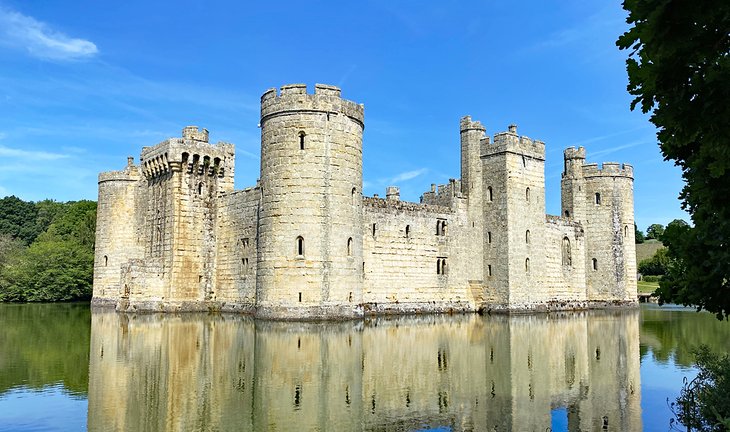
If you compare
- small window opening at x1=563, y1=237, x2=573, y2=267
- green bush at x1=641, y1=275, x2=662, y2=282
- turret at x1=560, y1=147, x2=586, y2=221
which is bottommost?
green bush at x1=641, y1=275, x2=662, y2=282

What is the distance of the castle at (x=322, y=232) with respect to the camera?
27.2 metres

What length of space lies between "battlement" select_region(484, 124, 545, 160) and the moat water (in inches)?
523

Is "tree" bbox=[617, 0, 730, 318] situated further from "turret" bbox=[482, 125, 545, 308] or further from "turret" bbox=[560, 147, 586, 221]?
"turret" bbox=[560, 147, 586, 221]

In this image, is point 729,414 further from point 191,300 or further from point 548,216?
point 548,216

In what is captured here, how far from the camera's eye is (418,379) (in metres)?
13.8

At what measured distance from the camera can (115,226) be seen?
40156 millimetres

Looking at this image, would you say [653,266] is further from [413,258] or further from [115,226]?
[115,226]

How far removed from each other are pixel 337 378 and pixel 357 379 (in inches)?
17.4

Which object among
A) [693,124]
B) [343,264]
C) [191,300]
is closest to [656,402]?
[693,124]

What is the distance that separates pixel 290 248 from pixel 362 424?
57.1 ft

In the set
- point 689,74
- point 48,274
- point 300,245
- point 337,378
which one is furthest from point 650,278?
point 689,74

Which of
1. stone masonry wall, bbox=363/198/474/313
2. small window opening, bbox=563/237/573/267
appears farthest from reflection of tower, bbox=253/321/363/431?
small window opening, bbox=563/237/573/267

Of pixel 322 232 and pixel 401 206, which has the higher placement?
pixel 401 206

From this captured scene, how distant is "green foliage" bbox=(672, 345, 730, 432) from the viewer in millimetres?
8479
